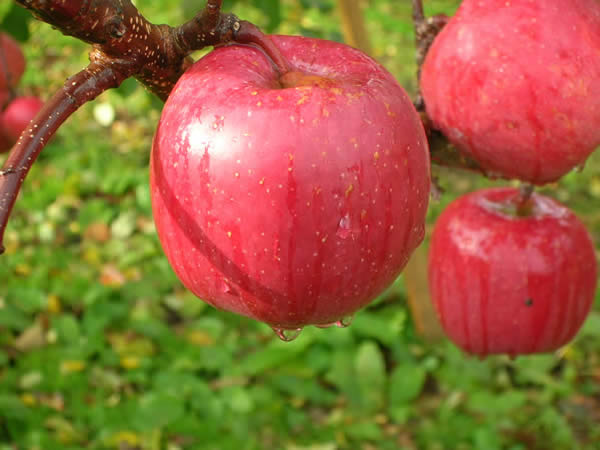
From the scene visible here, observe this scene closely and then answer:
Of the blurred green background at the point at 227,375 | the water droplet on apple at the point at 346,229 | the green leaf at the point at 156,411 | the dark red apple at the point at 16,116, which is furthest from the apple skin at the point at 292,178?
the green leaf at the point at 156,411

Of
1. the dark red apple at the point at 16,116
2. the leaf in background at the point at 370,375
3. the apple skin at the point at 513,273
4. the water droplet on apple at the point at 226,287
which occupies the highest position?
the water droplet on apple at the point at 226,287

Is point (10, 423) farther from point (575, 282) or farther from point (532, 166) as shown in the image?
point (532, 166)

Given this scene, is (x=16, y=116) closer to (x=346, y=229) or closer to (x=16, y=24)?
(x=16, y=24)

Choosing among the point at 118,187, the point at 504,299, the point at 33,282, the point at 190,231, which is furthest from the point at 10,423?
the point at 190,231

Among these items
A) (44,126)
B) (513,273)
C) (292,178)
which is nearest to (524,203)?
(513,273)

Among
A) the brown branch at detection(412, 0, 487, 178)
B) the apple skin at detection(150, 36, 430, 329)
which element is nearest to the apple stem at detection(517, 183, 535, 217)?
the brown branch at detection(412, 0, 487, 178)

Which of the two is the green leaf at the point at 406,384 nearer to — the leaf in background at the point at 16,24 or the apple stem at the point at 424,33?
the leaf in background at the point at 16,24
